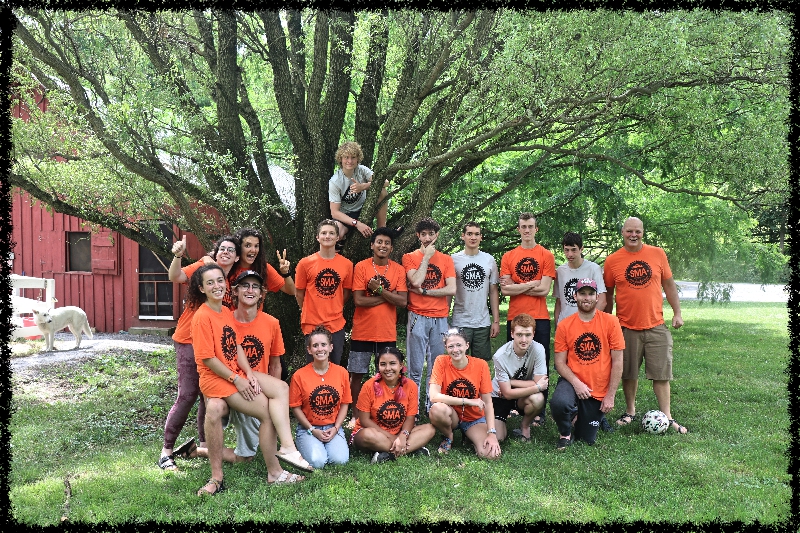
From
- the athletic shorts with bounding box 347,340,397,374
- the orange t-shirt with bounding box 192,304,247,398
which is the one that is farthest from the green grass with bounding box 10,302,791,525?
the athletic shorts with bounding box 347,340,397,374

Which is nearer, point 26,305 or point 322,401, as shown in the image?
point 322,401

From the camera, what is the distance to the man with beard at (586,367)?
5.45 metres

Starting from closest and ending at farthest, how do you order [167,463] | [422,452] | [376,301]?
→ [167,463] → [422,452] → [376,301]

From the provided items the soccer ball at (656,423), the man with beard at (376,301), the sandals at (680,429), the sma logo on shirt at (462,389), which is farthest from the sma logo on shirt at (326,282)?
the sandals at (680,429)

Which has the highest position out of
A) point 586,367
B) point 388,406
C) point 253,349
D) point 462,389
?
point 253,349

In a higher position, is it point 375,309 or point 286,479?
point 375,309

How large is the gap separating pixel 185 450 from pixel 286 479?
1173 millimetres

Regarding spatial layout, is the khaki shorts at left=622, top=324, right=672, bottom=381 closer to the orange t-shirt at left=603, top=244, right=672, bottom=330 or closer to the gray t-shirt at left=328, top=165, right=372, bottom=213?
the orange t-shirt at left=603, top=244, right=672, bottom=330

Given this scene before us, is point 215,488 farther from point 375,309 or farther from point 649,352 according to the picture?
point 649,352

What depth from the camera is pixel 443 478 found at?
4.59m

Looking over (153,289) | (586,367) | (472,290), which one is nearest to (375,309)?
(472,290)

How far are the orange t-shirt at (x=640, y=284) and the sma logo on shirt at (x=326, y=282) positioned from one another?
2685 millimetres

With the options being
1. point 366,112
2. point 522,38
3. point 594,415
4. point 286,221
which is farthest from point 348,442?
point 366,112

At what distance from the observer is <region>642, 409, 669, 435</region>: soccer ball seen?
5.76 meters
